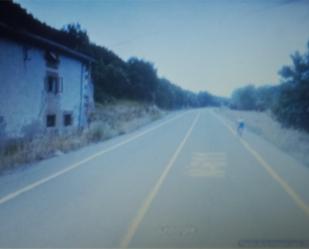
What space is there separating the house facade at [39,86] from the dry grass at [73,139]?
532 millimetres

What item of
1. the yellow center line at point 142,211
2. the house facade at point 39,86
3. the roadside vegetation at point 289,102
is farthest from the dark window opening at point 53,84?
the roadside vegetation at point 289,102

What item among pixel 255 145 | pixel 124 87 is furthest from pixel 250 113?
pixel 124 87

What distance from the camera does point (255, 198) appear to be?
5336mm

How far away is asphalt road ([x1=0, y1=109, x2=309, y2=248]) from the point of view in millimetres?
3955

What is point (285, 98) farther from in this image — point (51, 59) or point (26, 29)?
point (51, 59)

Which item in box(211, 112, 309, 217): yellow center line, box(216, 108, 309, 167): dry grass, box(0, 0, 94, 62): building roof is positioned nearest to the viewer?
box(211, 112, 309, 217): yellow center line

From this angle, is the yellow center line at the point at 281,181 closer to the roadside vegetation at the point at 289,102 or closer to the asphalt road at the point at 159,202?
the asphalt road at the point at 159,202

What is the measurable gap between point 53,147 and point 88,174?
3.69m

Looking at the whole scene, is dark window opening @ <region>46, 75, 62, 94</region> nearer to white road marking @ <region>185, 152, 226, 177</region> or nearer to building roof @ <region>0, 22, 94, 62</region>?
building roof @ <region>0, 22, 94, 62</region>

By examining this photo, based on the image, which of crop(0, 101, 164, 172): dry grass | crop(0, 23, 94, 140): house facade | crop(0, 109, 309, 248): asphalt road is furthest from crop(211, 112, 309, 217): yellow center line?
crop(0, 23, 94, 140): house facade

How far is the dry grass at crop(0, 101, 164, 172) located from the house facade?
532 mm

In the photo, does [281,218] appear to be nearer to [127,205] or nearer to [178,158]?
[127,205]

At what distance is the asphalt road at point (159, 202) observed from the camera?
3.96 m

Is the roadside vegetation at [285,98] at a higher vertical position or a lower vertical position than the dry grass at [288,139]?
higher
